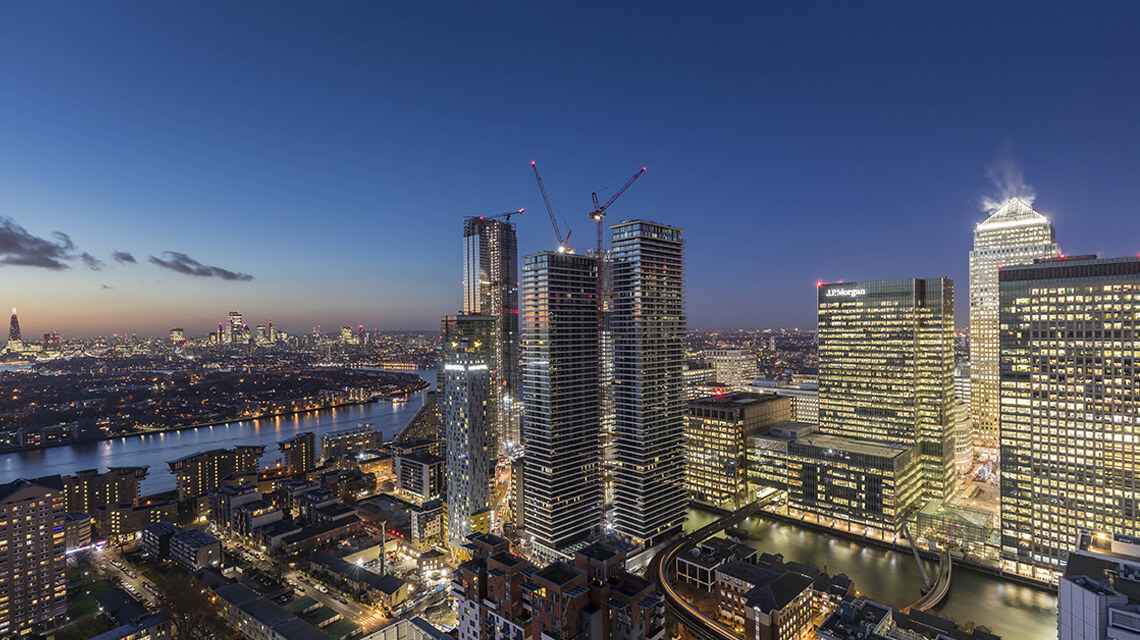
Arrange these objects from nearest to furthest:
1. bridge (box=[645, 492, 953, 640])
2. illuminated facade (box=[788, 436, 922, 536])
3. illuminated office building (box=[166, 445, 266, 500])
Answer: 1. bridge (box=[645, 492, 953, 640])
2. illuminated facade (box=[788, 436, 922, 536])
3. illuminated office building (box=[166, 445, 266, 500])

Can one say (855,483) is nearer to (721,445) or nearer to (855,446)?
(855,446)

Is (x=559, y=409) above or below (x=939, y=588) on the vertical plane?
above

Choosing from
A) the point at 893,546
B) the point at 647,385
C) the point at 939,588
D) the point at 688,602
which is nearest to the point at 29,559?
the point at 688,602

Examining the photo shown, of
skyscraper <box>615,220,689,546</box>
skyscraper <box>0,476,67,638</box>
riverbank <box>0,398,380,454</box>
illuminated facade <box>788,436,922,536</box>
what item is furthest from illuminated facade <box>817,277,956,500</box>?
riverbank <box>0,398,380,454</box>

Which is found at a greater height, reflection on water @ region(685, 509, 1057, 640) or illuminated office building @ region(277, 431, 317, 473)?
illuminated office building @ region(277, 431, 317, 473)

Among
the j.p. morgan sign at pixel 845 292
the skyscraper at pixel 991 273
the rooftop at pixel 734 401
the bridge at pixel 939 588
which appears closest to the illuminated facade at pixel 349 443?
the rooftop at pixel 734 401

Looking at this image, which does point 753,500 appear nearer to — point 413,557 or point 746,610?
point 746,610

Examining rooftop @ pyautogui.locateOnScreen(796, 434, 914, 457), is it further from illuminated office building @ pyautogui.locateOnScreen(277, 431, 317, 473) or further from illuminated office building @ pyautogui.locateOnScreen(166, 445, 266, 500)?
illuminated office building @ pyautogui.locateOnScreen(166, 445, 266, 500)
